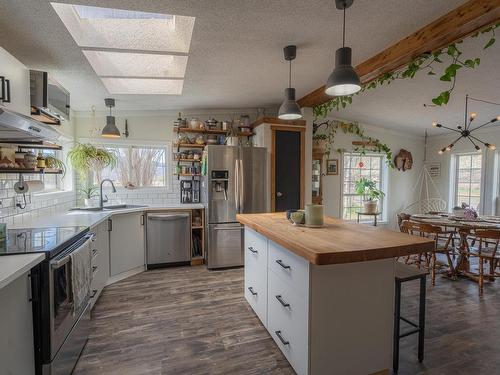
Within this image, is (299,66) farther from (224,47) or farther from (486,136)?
(486,136)

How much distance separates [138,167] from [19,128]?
2.70 m

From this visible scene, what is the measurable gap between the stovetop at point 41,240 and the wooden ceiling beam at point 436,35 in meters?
2.99

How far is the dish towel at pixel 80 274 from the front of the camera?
5.91ft

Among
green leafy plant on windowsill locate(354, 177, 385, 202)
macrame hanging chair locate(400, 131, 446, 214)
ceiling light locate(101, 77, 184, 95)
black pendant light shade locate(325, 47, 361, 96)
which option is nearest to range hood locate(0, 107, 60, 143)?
ceiling light locate(101, 77, 184, 95)

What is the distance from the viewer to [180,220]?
12.9 ft

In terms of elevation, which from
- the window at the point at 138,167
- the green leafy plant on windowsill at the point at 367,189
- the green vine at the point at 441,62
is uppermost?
the green vine at the point at 441,62

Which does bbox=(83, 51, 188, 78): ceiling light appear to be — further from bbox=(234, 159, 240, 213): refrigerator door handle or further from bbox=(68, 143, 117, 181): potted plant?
bbox=(234, 159, 240, 213): refrigerator door handle

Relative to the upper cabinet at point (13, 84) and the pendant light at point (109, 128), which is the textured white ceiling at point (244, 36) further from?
the upper cabinet at point (13, 84)

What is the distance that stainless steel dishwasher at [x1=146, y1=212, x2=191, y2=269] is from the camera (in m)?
3.82

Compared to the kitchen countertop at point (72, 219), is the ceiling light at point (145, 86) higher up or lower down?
higher up

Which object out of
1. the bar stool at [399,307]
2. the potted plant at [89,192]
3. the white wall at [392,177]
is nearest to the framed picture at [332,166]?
the white wall at [392,177]

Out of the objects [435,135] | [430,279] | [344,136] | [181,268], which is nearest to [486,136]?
[435,135]

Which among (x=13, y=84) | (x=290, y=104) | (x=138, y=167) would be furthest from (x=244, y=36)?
(x=138, y=167)

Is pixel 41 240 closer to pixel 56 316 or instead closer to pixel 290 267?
pixel 56 316
